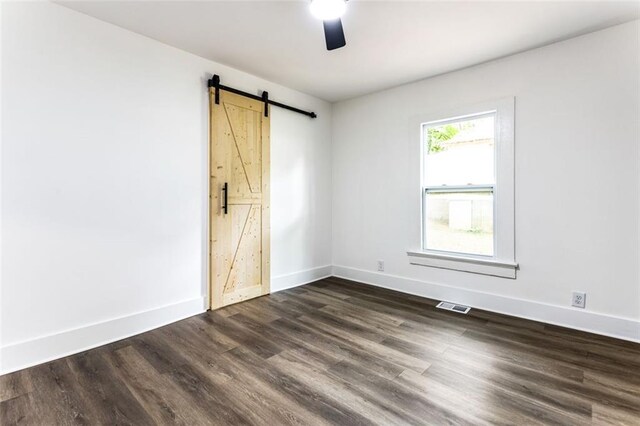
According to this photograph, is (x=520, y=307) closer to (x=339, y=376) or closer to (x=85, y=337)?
(x=339, y=376)

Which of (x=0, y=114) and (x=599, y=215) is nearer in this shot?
(x=0, y=114)

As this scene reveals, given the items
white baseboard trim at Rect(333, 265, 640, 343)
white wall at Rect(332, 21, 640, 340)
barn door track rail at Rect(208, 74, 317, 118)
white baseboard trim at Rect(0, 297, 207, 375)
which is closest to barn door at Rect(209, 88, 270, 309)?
barn door track rail at Rect(208, 74, 317, 118)

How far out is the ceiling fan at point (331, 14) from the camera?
1.83m

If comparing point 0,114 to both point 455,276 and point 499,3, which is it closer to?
point 499,3

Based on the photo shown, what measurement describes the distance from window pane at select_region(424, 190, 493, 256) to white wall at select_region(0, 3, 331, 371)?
8.83 feet

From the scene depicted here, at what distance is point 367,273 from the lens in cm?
436

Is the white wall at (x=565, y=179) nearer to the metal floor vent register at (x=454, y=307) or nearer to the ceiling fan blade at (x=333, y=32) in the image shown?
the metal floor vent register at (x=454, y=307)

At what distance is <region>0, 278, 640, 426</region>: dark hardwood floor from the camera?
1.70 m

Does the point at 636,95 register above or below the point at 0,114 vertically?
above

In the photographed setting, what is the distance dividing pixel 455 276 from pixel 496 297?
0.46m

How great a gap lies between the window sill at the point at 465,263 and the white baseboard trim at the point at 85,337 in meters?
2.68

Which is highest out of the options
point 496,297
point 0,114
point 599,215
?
point 0,114

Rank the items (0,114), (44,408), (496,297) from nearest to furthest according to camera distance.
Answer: (44,408) → (0,114) → (496,297)

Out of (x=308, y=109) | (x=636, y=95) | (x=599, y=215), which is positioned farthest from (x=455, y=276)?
(x=308, y=109)
